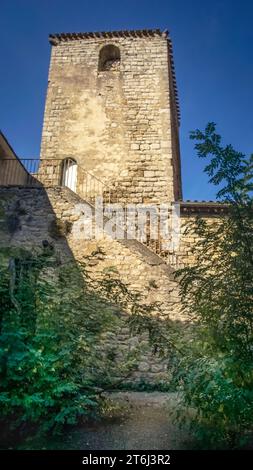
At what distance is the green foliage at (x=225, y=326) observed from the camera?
3.19 m

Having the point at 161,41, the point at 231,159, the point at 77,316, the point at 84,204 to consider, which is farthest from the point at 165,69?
the point at 77,316

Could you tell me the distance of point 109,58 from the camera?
45.2ft

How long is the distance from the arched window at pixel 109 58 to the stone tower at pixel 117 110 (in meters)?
0.03

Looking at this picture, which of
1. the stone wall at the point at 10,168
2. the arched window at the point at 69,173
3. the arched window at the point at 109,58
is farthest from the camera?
the arched window at the point at 109,58

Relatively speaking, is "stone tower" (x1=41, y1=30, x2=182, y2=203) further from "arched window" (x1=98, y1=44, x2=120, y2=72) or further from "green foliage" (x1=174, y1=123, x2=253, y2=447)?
"green foliage" (x1=174, y1=123, x2=253, y2=447)

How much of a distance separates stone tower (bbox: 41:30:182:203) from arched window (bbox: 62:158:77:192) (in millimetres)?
204

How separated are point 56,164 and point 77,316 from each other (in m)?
8.40

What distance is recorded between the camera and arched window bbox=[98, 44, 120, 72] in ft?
44.0

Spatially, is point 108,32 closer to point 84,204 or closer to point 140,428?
point 84,204

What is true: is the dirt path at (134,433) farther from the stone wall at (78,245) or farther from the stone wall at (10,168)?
the stone wall at (10,168)
